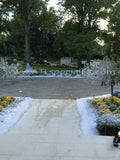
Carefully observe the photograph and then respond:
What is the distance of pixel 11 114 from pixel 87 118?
3.03 meters

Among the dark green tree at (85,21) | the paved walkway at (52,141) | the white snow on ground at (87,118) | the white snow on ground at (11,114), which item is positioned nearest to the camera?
the paved walkway at (52,141)

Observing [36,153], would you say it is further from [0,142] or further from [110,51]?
[110,51]

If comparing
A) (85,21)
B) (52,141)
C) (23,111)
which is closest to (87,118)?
(52,141)

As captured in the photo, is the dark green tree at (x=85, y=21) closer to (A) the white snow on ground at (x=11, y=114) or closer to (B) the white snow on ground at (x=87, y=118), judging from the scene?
(B) the white snow on ground at (x=87, y=118)

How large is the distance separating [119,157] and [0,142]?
119 inches

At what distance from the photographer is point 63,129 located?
482cm

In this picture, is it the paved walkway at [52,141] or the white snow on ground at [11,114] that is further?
the white snow on ground at [11,114]

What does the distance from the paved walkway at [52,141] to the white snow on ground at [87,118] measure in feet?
0.64

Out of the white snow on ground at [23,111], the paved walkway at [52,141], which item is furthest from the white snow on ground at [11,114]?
the paved walkway at [52,141]

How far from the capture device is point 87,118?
5.70 m

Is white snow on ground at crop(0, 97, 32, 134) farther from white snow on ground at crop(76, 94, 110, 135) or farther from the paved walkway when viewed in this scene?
white snow on ground at crop(76, 94, 110, 135)

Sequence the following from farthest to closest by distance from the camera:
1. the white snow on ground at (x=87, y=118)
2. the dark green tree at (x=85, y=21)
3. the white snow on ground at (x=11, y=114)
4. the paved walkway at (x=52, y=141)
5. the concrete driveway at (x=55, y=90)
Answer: the dark green tree at (x=85, y=21)
the concrete driveway at (x=55, y=90)
the white snow on ground at (x=11, y=114)
the white snow on ground at (x=87, y=118)
the paved walkway at (x=52, y=141)

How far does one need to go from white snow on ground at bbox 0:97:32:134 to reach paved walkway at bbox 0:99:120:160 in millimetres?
223

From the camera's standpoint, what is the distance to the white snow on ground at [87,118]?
474cm
